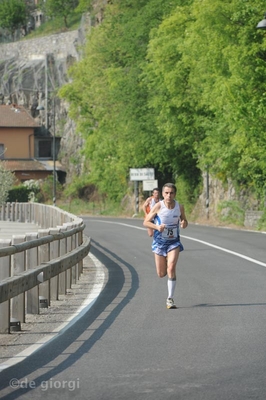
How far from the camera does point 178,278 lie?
19.2 meters

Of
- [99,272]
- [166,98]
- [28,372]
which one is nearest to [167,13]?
[166,98]

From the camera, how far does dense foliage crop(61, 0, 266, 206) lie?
3984 cm

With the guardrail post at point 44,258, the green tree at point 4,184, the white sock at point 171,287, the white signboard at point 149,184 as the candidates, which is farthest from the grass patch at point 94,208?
the white sock at point 171,287

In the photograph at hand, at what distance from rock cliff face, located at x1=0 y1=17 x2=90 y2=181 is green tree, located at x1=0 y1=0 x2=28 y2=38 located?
4707 centimetres

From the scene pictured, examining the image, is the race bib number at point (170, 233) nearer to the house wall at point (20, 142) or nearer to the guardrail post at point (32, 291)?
the guardrail post at point (32, 291)

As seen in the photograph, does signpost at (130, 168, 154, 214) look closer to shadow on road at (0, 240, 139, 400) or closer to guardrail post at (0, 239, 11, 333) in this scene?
shadow on road at (0, 240, 139, 400)

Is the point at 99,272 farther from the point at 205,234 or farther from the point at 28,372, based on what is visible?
the point at 205,234

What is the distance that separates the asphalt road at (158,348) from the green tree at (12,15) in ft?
502

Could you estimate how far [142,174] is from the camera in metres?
67.6

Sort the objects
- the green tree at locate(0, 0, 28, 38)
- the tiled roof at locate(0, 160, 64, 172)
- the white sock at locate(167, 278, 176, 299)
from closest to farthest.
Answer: the white sock at locate(167, 278, 176, 299)
the tiled roof at locate(0, 160, 64, 172)
the green tree at locate(0, 0, 28, 38)

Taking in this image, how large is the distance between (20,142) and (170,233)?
97.1 meters

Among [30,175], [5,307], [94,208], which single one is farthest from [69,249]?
[30,175]

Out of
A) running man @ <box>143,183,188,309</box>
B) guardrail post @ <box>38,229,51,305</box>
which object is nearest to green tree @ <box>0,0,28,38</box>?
guardrail post @ <box>38,229,51,305</box>

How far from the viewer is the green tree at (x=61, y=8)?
517 feet
